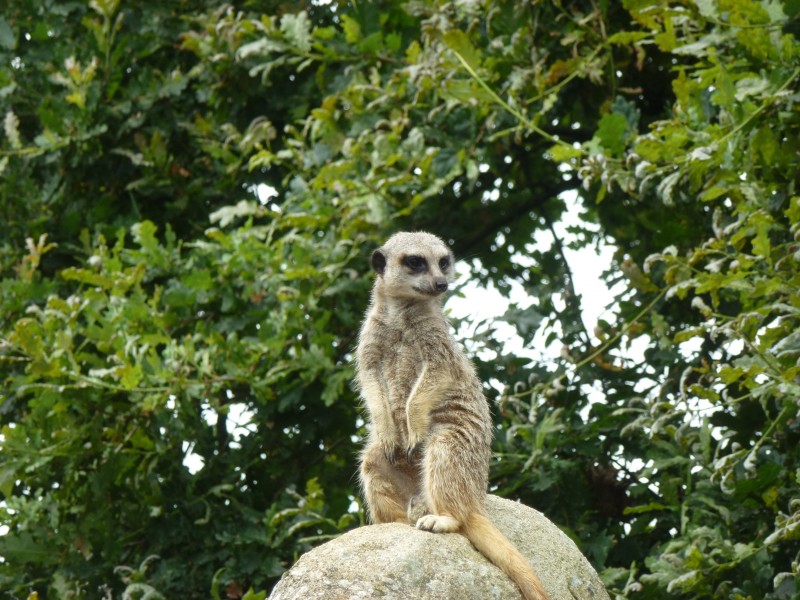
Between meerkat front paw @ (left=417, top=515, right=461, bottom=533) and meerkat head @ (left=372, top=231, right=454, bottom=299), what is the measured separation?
4.08 ft

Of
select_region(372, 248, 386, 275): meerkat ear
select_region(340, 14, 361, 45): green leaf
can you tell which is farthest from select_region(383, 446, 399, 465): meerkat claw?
select_region(340, 14, 361, 45): green leaf

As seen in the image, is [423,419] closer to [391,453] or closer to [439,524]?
[391,453]

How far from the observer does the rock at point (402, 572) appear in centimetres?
400

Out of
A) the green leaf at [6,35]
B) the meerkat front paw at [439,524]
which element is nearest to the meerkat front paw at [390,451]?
the meerkat front paw at [439,524]

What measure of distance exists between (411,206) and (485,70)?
779mm

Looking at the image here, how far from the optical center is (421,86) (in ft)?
22.5

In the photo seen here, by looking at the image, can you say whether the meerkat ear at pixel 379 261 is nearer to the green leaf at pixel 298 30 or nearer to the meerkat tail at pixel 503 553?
the meerkat tail at pixel 503 553

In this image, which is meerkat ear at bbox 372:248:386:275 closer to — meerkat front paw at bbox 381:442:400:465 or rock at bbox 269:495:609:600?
meerkat front paw at bbox 381:442:400:465

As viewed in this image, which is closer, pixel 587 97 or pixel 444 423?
pixel 444 423

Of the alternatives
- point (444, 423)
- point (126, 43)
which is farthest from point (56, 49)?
point (444, 423)

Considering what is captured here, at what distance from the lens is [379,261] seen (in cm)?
582

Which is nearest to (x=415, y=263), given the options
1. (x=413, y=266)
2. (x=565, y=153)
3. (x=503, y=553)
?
(x=413, y=266)

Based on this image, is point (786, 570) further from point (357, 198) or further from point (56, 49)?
point (56, 49)

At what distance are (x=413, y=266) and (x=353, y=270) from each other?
1.53m
